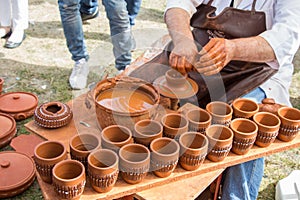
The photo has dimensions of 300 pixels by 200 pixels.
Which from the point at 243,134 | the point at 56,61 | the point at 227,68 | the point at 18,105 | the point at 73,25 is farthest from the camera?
the point at 56,61

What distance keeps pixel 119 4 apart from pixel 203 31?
1035 mm

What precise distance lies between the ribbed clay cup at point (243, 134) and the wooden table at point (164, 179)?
35 millimetres

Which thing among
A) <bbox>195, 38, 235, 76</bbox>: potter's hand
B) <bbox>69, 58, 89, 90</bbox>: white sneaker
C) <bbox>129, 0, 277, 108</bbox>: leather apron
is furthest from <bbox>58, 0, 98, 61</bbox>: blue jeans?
<bbox>195, 38, 235, 76</bbox>: potter's hand

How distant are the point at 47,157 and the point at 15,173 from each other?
2.34ft

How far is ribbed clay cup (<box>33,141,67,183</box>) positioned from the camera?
4.41ft

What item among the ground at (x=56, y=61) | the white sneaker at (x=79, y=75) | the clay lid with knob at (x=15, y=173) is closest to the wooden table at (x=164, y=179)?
the clay lid with knob at (x=15, y=173)

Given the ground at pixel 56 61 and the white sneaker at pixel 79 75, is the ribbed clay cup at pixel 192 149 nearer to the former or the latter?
the ground at pixel 56 61

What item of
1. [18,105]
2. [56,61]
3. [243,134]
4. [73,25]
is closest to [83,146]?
[243,134]

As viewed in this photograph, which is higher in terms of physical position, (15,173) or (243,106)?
(243,106)

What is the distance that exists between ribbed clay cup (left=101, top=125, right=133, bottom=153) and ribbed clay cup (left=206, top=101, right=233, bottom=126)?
13.7 inches

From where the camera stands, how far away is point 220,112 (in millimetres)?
1665

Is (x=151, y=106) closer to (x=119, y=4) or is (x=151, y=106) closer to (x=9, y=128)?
(x=9, y=128)

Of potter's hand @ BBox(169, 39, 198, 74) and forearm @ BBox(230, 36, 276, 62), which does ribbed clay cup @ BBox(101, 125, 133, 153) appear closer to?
potter's hand @ BBox(169, 39, 198, 74)

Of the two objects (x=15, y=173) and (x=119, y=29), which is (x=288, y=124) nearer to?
(x=15, y=173)
